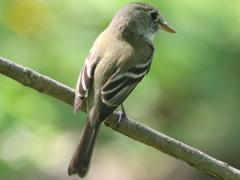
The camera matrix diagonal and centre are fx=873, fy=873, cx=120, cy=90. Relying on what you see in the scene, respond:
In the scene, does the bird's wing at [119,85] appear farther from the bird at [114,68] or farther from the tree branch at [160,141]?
the tree branch at [160,141]

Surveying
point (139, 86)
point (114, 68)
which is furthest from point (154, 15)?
point (114, 68)

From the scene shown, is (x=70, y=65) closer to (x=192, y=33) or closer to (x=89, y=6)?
(x=89, y=6)

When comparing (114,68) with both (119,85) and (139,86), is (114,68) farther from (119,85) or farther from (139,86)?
(139,86)

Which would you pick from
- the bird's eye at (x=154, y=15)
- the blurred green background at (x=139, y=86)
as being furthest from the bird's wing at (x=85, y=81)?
the blurred green background at (x=139, y=86)

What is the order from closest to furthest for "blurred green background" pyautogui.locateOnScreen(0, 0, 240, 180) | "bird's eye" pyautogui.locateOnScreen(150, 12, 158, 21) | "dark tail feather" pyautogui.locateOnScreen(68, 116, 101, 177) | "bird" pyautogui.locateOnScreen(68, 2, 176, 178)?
"dark tail feather" pyautogui.locateOnScreen(68, 116, 101, 177)
"bird" pyautogui.locateOnScreen(68, 2, 176, 178)
"bird's eye" pyautogui.locateOnScreen(150, 12, 158, 21)
"blurred green background" pyautogui.locateOnScreen(0, 0, 240, 180)

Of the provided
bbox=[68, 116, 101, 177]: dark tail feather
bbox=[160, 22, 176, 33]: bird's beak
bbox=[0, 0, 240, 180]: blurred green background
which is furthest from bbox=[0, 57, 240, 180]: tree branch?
bbox=[0, 0, 240, 180]: blurred green background

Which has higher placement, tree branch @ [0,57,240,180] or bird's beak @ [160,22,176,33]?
tree branch @ [0,57,240,180]

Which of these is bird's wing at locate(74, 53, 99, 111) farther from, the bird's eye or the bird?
the bird's eye
